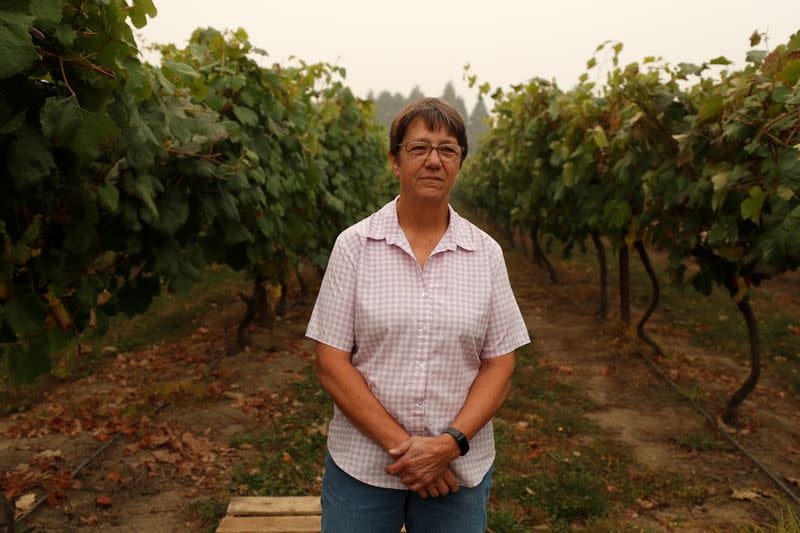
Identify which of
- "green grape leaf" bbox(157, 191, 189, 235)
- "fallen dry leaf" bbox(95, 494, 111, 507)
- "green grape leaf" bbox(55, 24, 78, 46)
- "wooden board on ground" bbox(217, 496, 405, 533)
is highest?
"green grape leaf" bbox(55, 24, 78, 46)

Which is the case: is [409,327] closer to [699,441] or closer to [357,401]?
[357,401]

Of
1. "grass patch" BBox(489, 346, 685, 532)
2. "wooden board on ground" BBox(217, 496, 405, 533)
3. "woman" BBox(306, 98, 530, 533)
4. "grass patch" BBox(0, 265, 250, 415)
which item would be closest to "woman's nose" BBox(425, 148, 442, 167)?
"woman" BBox(306, 98, 530, 533)

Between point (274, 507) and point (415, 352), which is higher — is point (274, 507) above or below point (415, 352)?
below

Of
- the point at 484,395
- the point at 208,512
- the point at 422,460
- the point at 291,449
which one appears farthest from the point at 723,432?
the point at 422,460

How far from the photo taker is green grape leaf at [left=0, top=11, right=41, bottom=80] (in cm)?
153

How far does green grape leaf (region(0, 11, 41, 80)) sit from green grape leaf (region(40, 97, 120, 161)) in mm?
294

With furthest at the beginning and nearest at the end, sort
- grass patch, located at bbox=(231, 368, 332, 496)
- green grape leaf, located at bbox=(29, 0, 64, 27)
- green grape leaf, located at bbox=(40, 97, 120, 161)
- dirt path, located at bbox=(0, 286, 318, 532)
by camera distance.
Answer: grass patch, located at bbox=(231, 368, 332, 496)
dirt path, located at bbox=(0, 286, 318, 532)
green grape leaf, located at bbox=(40, 97, 120, 161)
green grape leaf, located at bbox=(29, 0, 64, 27)

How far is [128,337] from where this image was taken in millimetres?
8891

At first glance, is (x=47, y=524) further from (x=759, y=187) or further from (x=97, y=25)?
(x=759, y=187)

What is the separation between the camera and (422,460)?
6.05ft

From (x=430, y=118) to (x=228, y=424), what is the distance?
180 inches

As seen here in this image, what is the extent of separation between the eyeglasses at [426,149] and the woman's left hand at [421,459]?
831 millimetres

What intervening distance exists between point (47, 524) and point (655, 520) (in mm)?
3809

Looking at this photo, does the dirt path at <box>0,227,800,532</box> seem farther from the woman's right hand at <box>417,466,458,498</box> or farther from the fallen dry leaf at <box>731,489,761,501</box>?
the woman's right hand at <box>417,466,458,498</box>
